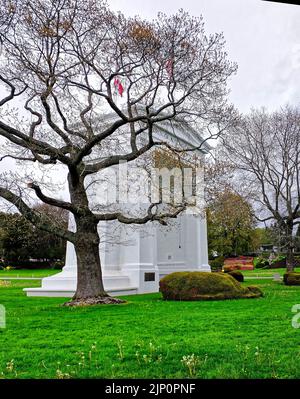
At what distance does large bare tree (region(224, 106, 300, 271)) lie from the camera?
73.0 feet

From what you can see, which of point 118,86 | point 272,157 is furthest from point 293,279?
point 118,86

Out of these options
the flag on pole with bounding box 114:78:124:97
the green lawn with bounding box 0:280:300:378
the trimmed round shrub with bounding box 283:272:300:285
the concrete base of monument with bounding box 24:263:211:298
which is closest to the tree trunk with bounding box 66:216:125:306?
the green lawn with bounding box 0:280:300:378

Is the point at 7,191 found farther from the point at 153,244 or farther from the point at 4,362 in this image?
the point at 153,244

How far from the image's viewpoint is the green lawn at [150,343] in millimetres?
4203

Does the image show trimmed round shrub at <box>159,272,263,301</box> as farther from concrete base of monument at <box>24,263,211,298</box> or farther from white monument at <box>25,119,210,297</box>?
concrete base of monument at <box>24,263,211,298</box>

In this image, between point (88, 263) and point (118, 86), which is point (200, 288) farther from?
point (118, 86)

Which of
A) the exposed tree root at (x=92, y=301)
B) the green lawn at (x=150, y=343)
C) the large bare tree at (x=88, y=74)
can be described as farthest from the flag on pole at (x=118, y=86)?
the green lawn at (x=150, y=343)

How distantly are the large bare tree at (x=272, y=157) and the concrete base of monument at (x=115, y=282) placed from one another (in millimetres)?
8175

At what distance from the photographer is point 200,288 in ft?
40.0

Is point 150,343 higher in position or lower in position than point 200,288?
lower

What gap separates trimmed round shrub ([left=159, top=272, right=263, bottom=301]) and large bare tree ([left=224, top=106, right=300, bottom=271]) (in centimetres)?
998

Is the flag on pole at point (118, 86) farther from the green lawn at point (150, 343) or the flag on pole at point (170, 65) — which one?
the green lawn at point (150, 343)

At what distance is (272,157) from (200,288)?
520 inches

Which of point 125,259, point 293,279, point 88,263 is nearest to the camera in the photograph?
point 88,263
